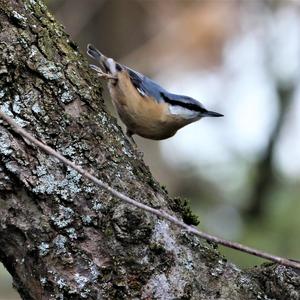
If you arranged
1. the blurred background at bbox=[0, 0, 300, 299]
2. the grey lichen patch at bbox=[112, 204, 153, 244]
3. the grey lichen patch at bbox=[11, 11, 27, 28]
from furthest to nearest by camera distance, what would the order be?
the blurred background at bbox=[0, 0, 300, 299], the grey lichen patch at bbox=[11, 11, 27, 28], the grey lichen patch at bbox=[112, 204, 153, 244]

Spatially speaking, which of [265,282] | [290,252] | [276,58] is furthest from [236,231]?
[265,282]

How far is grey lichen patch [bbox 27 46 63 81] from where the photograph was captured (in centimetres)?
157

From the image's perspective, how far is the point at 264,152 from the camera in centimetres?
535

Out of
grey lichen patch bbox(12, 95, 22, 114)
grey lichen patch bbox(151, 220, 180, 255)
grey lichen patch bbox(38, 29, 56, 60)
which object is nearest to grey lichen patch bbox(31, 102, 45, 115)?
grey lichen patch bbox(12, 95, 22, 114)

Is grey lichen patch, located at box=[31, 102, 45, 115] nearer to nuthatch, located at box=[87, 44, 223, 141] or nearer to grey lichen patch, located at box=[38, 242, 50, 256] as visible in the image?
grey lichen patch, located at box=[38, 242, 50, 256]

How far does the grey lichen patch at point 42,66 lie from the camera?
5.15 feet

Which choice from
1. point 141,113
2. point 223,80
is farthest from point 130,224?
point 223,80

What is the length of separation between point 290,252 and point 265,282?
2767 millimetres

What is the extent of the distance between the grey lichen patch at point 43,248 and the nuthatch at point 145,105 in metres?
1.40

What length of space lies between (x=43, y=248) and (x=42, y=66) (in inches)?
16.4

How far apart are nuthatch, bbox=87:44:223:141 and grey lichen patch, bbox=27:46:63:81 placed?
1200mm

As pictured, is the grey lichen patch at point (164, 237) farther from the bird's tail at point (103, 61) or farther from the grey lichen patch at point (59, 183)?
the bird's tail at point (103, 61)

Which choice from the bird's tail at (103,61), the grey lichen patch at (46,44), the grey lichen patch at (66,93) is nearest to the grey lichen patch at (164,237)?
the grey lichen patch at (66,93)

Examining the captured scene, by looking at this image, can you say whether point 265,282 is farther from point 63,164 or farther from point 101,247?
point 63,164
